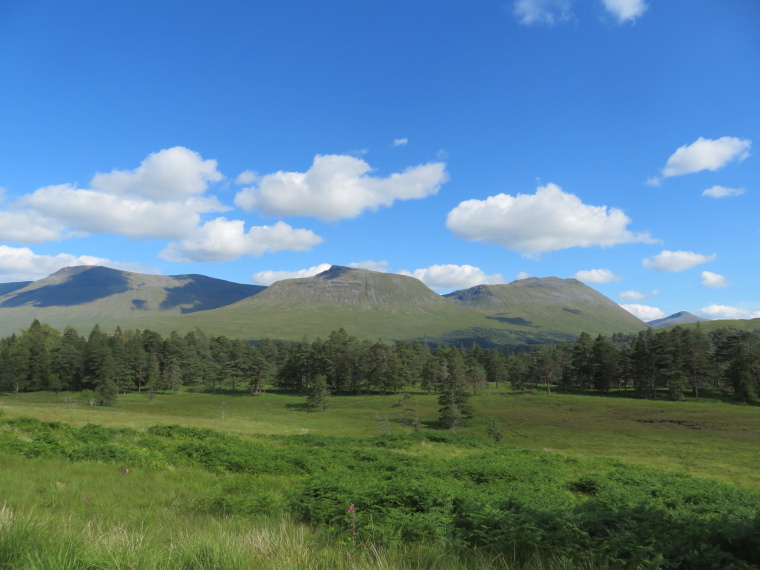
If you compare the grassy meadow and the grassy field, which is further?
the grassy field

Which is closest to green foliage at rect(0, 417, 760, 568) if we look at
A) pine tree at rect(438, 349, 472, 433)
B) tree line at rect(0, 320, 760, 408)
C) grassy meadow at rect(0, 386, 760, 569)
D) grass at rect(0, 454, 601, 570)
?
grassy meadow at rect(0, 386, 760, 569)

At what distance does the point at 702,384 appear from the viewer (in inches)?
4026

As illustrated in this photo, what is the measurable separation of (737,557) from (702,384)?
128 meters

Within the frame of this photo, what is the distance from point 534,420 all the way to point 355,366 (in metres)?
58.4

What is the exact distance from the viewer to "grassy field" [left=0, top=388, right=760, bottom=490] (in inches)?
1662

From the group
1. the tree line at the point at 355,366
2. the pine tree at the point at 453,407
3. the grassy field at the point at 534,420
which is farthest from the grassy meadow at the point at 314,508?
the tree line at the point at 355,366

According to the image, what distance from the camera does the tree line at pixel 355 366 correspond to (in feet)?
319

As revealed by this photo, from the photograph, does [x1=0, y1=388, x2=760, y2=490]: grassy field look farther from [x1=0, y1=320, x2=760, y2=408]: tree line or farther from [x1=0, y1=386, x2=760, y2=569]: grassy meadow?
[x1=0, y1=386, x2=760, y2=569]: grassy meadow

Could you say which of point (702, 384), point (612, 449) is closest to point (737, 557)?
point (612, 449)

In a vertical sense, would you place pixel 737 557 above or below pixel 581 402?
above

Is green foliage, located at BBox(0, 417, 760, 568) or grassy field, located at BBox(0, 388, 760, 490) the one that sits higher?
green foliage, located at BBox(0, 417, 760, 568)

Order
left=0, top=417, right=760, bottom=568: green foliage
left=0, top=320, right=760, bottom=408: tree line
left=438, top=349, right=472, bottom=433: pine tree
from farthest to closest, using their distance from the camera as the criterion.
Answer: left=0, top=320, right=760, bottom=408: tree line
left=438, top=349, right=472, bottom=433: pine tree
left=0, top=417, right=760, bottom=568: green foliage

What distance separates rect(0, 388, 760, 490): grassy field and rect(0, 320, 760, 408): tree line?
7.70 m

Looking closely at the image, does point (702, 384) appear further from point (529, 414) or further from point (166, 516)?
point (166, 516)
